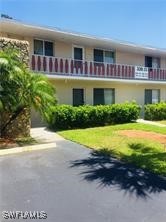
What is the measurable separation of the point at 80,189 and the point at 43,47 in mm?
14045

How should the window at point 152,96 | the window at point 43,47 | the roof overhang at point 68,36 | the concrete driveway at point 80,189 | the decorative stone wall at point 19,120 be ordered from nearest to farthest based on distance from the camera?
1. the concrete driveway at point 80,189
2. the decorative stone wall at point 19,120
3. the roof overhang at point 68,36
4. the window at point 43,47
5. the window at point 152,96

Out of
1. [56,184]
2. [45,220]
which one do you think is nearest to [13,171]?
[56,184]

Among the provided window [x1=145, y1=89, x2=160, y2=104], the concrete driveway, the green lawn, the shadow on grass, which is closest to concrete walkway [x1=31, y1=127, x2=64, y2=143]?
the green lawn

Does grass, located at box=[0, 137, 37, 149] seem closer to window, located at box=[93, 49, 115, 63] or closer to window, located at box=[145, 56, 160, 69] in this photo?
window, located at box=[93, 49, 115, 63]

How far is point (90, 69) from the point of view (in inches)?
796

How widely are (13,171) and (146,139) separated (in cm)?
694

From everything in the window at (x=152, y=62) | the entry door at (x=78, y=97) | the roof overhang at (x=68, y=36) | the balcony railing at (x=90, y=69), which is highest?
the roof overhang at (x=68, y=36)

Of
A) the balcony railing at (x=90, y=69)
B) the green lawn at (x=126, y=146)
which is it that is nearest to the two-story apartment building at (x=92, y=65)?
the balcony railing at (x=90, y=69)

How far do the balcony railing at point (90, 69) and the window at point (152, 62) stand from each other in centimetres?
135

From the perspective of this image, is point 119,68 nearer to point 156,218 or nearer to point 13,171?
point 13,171

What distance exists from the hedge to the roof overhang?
Answer: 15.1ft

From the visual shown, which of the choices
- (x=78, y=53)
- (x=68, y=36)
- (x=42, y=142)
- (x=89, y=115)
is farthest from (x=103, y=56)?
(x=42, y=142)

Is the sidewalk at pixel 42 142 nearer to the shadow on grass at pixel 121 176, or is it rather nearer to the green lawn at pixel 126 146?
the green lawn at pixel 126 146

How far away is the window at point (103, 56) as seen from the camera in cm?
2225
